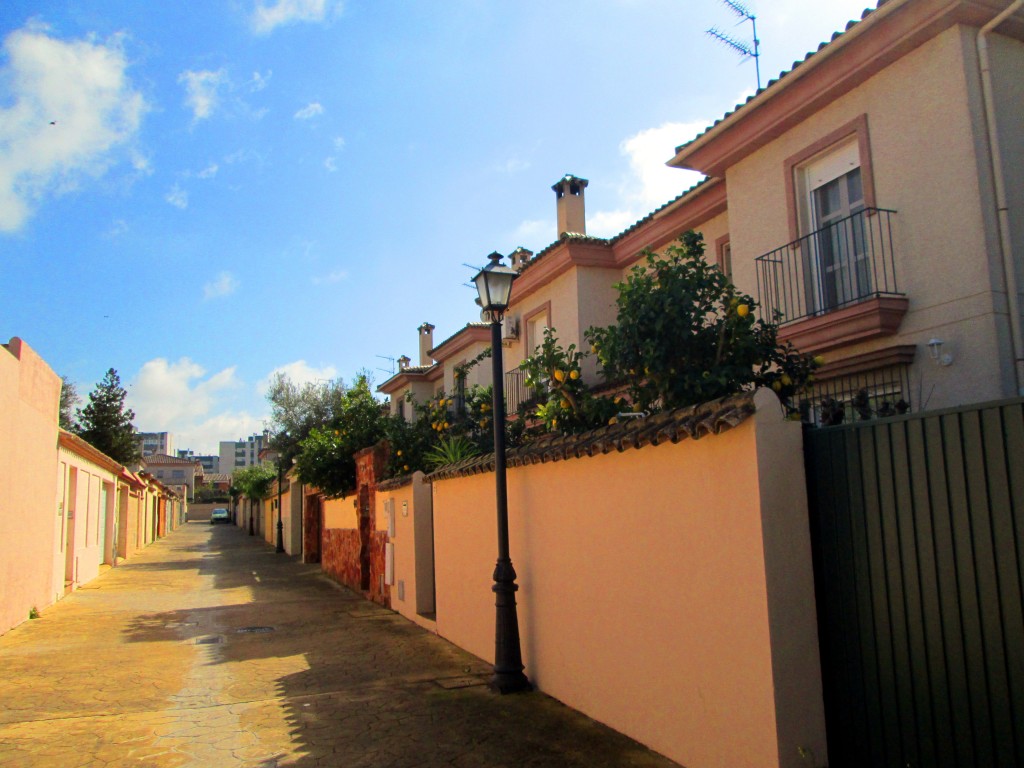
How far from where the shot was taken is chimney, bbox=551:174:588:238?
1858cm

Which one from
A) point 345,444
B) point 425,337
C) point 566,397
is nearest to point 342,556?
point 345,444

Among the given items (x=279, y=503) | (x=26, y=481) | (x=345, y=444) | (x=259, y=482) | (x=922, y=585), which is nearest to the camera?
(x=922, y=585)

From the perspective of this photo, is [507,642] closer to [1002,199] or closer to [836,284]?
[836,284]

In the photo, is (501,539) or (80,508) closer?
(501,539)

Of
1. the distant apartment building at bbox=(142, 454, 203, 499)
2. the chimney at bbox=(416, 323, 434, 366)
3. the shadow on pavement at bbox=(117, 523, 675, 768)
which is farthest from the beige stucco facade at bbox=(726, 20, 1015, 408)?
the distant apartment building at bbox=(142, 454, 203, 499)

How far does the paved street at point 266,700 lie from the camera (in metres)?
6.06

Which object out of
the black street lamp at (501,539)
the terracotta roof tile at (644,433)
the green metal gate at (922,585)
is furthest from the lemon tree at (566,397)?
the green metal gate at (922,585)

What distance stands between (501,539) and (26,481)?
9.71m

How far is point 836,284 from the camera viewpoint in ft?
32.2

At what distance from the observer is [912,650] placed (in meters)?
4.12

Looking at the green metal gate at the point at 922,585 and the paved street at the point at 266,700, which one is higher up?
the green metal gate at the point at 922,585

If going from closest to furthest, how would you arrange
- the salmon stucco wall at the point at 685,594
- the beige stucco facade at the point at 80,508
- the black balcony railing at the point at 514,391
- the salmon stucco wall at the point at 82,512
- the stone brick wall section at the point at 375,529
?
the salmon stucco wall at the point at 685,594 → the stone brick wall section at the point at 375,529 → the beige stucco facade at the point at 80,508 → the salmon stucco wall at the point at 82,512 → the black balcony railing at the point at 514,391

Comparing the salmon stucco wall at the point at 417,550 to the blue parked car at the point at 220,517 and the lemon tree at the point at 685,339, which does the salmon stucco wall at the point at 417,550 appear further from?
the blue parked car at the point at 220,517

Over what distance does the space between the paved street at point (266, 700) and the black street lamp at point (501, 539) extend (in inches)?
9.7
